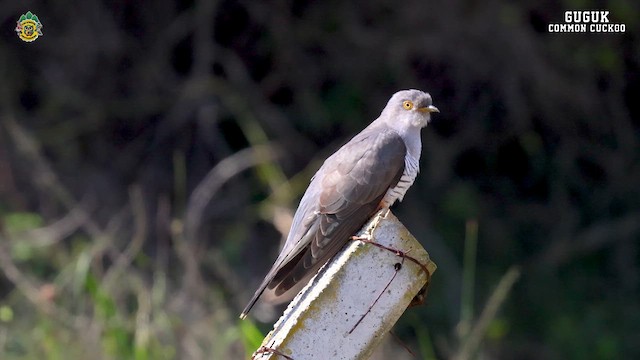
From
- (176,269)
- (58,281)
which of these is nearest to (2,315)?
(58,281)

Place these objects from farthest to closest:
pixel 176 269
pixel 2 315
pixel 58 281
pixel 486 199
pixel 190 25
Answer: pixel 486 199 < pixel 190 25 < pixel 176 269 < pixel 58 281 < pixel 2 315

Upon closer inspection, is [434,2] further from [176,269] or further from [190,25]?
[176,269]

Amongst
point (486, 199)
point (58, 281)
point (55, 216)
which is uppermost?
point (486, 199)

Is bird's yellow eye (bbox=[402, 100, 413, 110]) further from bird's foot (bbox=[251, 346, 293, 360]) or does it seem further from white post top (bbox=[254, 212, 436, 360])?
bird's foot (bbox=[251, 346, 293, 360])

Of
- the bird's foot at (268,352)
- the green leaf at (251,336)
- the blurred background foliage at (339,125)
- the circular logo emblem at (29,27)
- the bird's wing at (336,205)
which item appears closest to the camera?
the bird's foot at (268,352)

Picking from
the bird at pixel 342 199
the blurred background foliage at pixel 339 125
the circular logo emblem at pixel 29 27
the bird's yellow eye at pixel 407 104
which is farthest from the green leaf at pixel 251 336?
the circular logo emblem at pixel 29 27

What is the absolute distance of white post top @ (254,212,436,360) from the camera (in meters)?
2.05

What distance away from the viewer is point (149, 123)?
282 inches

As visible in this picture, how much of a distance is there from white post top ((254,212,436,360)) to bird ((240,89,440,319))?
71 cm

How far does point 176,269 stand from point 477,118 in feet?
7.08

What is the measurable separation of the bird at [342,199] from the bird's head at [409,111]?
4 centimetres

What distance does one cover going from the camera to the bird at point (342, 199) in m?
2.91

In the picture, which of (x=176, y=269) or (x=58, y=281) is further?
(x=176, y=269)

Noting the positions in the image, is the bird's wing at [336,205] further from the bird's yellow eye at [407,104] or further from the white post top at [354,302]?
the white post top at [354,302]
